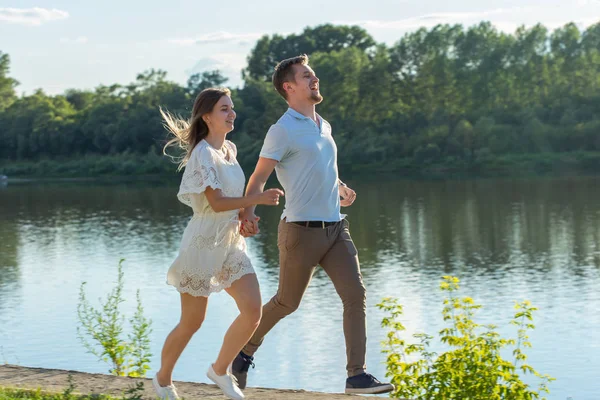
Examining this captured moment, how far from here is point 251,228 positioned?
5.38m

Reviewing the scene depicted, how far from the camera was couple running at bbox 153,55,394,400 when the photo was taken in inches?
211

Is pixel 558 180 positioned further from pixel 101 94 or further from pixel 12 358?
pixel 101 94

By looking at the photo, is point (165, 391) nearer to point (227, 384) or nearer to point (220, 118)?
point (227, 384)

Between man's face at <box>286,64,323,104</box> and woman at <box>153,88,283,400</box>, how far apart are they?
46cm

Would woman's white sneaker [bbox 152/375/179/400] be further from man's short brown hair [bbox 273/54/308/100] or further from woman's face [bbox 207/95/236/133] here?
man's short brown hair [bbox 273/54/308/100]

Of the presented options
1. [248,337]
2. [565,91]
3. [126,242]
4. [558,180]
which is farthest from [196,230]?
[565,91]

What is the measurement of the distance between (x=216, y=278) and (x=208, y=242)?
7.6 inches

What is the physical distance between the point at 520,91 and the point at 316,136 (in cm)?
6854

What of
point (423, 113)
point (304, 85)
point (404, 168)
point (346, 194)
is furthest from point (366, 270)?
point (423, 113)

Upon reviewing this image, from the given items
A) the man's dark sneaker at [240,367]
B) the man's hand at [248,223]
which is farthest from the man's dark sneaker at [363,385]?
the man's hand at [248,223]

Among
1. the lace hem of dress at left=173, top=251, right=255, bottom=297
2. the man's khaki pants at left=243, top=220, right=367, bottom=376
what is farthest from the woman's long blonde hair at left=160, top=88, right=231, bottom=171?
the man's khaki pants at left=243, top=220, right=367, bottom=376

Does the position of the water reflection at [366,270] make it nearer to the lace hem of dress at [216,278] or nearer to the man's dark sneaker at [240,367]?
the man's dark sneaker at [240,367]

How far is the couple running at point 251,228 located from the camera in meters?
5.36

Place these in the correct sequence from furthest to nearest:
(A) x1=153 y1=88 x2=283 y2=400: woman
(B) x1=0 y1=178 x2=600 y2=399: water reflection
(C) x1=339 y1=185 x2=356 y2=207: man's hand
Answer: (B) x1=0 y1=178 x2=600 y2=399: water reflection < (C) x1=339 y1=185 x2=356 y2=207: man's hand < (A) x1=153 y1=88 x2=283 y2=400: woman
